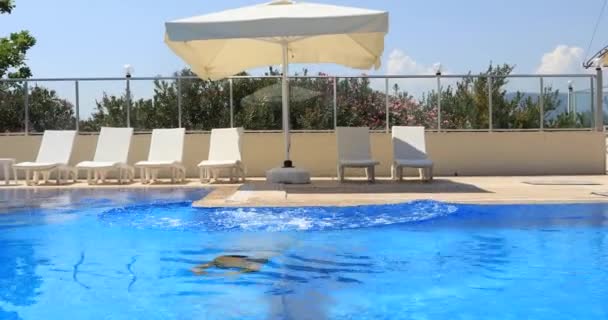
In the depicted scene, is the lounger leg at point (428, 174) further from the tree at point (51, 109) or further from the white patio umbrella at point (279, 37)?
the tree at point (51, 109)

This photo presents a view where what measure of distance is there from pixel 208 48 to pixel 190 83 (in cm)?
248

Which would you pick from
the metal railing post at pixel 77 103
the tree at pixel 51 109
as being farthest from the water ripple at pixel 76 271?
the tree at pixel 51 109

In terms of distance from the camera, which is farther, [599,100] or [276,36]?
[599,100]

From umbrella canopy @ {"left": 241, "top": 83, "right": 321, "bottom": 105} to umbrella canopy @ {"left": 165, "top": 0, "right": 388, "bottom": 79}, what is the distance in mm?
708

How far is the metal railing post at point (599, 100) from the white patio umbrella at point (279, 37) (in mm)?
4925

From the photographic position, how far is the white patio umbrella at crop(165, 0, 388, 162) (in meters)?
8.88

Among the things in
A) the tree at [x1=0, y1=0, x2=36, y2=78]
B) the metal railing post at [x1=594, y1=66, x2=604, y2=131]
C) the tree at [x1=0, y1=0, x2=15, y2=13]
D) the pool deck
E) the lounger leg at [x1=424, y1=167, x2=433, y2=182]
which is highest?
the tree at [x1=0, y1=0, x2=15, y2=13]

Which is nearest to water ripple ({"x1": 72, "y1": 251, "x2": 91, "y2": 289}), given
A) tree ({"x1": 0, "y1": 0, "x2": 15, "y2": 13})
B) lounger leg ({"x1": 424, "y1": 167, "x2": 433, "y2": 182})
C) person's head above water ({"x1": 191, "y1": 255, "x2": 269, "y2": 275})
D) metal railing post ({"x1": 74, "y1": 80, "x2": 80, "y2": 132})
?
person's head above water ({"x1": 191, "y1": 255, "x2": 269, "y2": 275})

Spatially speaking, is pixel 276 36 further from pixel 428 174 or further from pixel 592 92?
pixel 592 92

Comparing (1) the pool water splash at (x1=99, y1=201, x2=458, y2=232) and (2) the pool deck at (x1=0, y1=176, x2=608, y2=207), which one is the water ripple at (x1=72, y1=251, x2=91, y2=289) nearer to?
(1) the pool water splash at (x1=99, y1=201, x2=458, y2=232)

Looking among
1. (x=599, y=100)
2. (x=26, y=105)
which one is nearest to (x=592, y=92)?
(x=599, y=100)

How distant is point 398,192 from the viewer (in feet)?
30.0

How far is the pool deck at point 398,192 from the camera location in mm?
7969

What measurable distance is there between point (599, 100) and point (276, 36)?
7481 mm
